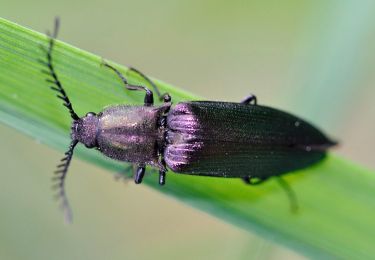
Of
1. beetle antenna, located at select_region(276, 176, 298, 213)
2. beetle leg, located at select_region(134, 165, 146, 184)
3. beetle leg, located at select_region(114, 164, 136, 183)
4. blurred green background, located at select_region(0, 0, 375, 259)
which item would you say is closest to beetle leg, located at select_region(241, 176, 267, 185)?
beetle antenna, located at select_region(276, 176, 298, 213)

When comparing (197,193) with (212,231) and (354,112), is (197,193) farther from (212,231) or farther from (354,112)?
(354,112)

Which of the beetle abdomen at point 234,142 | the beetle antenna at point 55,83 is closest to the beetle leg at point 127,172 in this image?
the beetle abdomen at point 234,142

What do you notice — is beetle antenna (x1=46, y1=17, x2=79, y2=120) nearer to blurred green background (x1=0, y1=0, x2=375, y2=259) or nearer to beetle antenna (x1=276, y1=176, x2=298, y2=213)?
beetle antenna (x1=276, y1=176, x2=298, y2=213)

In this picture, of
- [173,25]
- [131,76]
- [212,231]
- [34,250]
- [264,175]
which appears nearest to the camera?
[131,76]

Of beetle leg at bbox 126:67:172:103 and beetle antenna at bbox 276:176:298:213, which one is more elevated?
beetle leg at bbox 126:67:172:103

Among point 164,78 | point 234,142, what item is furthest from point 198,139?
point 164,78

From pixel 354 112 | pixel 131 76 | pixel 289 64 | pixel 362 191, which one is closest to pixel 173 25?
pixel 289 64
